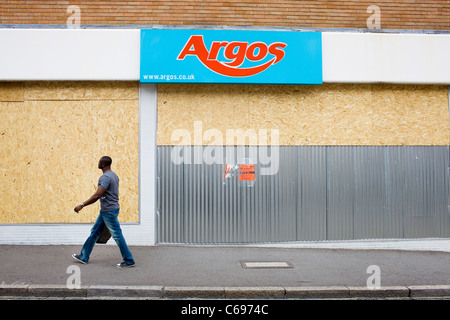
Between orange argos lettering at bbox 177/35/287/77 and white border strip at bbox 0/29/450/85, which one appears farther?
orange argos lettering at bbox 177/35/287/77

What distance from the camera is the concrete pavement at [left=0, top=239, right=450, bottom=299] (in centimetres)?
A: 521

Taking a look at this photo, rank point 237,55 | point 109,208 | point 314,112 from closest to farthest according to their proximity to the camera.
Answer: point 109,208
point 237,55
point 314,112

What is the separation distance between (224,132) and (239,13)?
268 cm

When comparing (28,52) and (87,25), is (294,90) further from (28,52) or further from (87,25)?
(28,52)

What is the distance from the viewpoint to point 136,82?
26.9ft

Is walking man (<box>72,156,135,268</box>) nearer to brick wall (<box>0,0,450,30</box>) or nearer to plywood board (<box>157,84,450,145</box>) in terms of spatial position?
plywood board (<box>157,84,450,145</box>)

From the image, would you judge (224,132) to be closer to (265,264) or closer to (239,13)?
(239,13)

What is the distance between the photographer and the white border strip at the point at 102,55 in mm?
7910

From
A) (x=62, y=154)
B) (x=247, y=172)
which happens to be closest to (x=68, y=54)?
(x=62, y=154)

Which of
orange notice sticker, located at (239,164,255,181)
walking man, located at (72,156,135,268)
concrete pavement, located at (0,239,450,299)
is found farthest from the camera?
orange notice sticker, located at (239,164,255,181)

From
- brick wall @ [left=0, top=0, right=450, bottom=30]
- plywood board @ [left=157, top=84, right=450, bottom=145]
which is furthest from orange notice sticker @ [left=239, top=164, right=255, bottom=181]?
brick wall @ [left=0, top=0, right=450, bottom=30]

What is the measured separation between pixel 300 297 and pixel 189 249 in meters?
3.17

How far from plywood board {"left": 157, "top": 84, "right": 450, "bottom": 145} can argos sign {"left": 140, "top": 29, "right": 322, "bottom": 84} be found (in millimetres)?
324

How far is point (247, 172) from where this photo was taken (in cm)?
827
